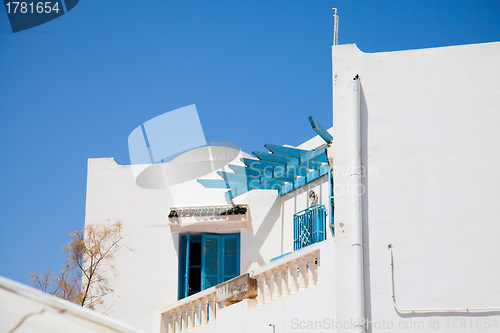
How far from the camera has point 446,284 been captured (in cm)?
900

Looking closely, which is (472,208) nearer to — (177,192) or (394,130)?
(394,130)

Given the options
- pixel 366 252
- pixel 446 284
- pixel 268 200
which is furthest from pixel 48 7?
pixel 446 284

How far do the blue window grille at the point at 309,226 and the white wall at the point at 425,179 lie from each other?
3407 millimetres

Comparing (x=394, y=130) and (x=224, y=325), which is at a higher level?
(x=394, y=130)

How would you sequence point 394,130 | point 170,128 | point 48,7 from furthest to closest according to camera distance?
1. point 170,128
2. point 48,7
3. point 394,130

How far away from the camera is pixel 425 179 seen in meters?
9.41

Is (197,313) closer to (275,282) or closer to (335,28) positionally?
(275,282)

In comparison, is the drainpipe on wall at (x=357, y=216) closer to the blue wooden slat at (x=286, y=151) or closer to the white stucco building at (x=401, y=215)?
the white stucco building at (x=401, y=215)

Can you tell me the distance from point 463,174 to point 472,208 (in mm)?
460

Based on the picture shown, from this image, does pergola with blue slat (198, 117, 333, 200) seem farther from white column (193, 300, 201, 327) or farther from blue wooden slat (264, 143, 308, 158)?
white column (193, 300, 201, 327)

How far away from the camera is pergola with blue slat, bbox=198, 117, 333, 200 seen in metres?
13.2

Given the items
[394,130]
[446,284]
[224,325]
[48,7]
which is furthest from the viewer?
[48,7]

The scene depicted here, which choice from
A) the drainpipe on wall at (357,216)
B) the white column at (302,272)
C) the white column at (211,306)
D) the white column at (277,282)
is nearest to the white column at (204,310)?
the white column at (211,306)

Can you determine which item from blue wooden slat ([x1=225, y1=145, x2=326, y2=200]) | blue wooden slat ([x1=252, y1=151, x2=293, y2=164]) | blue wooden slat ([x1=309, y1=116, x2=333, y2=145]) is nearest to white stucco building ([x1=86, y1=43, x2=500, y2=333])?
blue wooden slat ([x1=309, y1=116, x2=333, y2=145])
